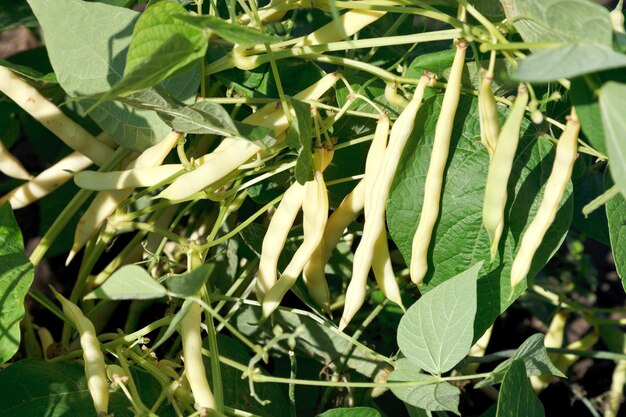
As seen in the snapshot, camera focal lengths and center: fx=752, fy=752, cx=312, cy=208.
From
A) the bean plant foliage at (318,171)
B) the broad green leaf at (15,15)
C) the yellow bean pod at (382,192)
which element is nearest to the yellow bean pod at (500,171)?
the bean plant foliage at (318,171)

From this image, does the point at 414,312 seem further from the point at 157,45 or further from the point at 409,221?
the point at 157,45

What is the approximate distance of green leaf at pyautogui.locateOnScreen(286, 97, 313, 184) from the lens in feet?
2.71

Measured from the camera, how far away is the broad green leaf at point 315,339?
1142 millimetres

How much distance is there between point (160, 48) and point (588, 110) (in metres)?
0.41

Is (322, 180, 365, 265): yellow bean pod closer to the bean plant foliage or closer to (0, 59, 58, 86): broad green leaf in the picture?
the bean plant foliage

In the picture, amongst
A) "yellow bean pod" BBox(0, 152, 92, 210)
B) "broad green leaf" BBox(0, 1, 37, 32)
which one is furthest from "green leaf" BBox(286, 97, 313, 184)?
"broad green leaf" BBox(0, 1, 37, 32)

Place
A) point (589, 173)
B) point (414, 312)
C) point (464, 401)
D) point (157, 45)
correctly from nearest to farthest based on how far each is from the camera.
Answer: point (157, 45)
point (414, 312)
point (589, 173)
point (464, 401)

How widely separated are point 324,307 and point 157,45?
0.44m

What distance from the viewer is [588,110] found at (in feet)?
2.39

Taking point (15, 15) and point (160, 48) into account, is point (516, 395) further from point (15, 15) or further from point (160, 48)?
point (15, 15)

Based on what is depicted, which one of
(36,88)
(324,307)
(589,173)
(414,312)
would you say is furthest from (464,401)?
(36,88)

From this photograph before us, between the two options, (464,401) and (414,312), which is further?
(464,401)

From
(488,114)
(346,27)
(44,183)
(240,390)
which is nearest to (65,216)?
(44,183)

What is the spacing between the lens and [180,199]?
0.89 m
